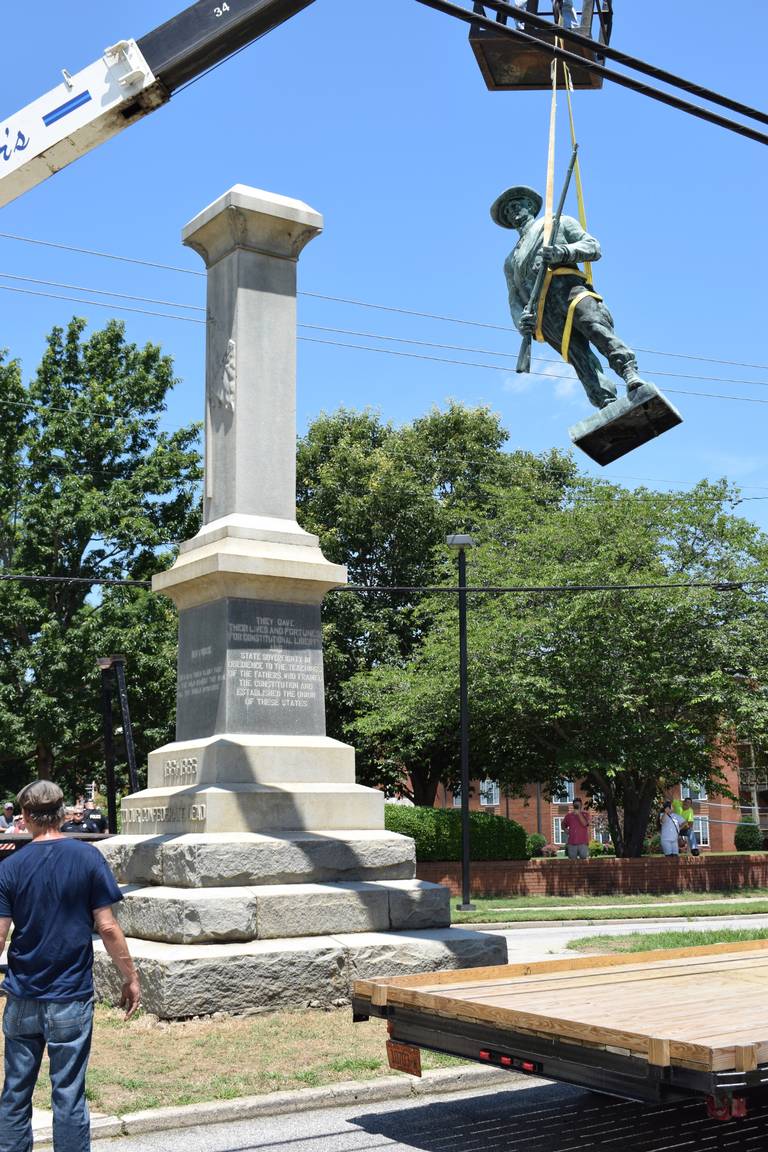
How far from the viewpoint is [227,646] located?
33.8 feet

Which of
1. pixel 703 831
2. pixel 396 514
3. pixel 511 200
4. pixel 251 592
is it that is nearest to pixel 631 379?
pixel 511 200

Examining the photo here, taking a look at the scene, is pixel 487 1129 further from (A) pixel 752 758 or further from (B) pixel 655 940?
(A) pixel 752 758

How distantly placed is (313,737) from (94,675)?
2114 cm

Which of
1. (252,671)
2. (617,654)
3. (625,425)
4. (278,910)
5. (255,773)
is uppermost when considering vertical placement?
(617,654)

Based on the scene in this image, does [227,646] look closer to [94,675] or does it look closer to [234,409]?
[234,409]

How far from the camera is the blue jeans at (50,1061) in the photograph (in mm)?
4816

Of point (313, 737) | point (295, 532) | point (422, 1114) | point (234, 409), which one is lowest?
point (422, 1114)

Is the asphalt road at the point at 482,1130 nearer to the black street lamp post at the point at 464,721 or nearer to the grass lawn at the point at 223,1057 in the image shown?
the grass lawn at the point at 223,1057

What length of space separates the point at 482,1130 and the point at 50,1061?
2432 mm

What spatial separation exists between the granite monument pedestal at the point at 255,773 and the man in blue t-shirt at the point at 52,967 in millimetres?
3575

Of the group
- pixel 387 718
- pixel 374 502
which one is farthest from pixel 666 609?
pixel 374 502

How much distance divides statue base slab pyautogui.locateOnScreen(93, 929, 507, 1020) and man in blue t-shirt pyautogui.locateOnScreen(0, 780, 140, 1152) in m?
3.50

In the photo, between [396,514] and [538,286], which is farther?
[396,514]

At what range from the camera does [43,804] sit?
16.8 feet
